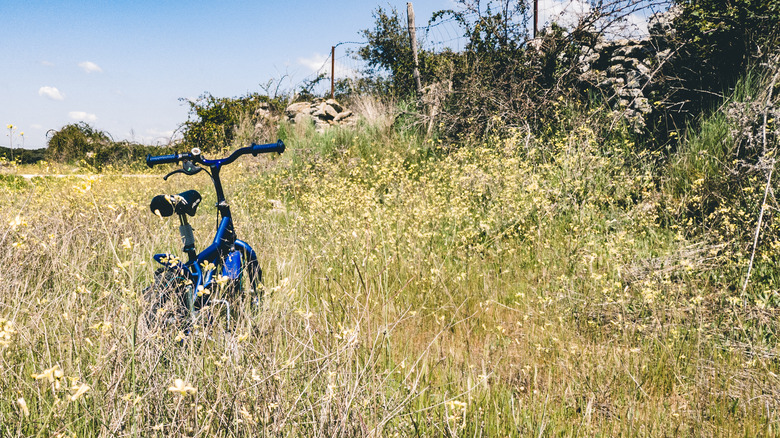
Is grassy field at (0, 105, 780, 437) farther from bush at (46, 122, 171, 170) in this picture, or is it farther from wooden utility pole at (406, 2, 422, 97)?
bush at (46, 122, 171, 170)

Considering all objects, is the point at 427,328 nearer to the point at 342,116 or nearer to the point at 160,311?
the point at 160,311

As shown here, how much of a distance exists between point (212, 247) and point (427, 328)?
Answer: 1.44 metres

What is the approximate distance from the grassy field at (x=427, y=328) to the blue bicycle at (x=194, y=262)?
0.47 ft

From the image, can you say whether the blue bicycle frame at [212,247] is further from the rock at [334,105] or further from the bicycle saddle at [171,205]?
the rock at [334,105]

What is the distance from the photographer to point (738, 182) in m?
4.07

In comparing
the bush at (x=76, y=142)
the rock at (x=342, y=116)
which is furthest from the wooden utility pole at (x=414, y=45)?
the bush at (x=76, y=142)

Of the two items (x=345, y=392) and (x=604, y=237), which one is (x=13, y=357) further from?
(x=604, y=237)

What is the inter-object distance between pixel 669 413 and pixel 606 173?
146 inches

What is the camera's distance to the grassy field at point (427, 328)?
1.60 meters

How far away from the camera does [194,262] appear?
243 centimetres

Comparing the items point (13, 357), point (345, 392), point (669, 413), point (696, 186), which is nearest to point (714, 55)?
point (696, 186)

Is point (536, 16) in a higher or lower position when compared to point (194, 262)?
higher

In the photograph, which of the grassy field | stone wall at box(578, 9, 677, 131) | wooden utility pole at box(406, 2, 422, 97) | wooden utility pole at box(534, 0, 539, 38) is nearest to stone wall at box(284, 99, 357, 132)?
wooden utility pole at box(406, 2, 422, 97)

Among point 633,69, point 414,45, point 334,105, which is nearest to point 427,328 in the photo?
point 633,69
